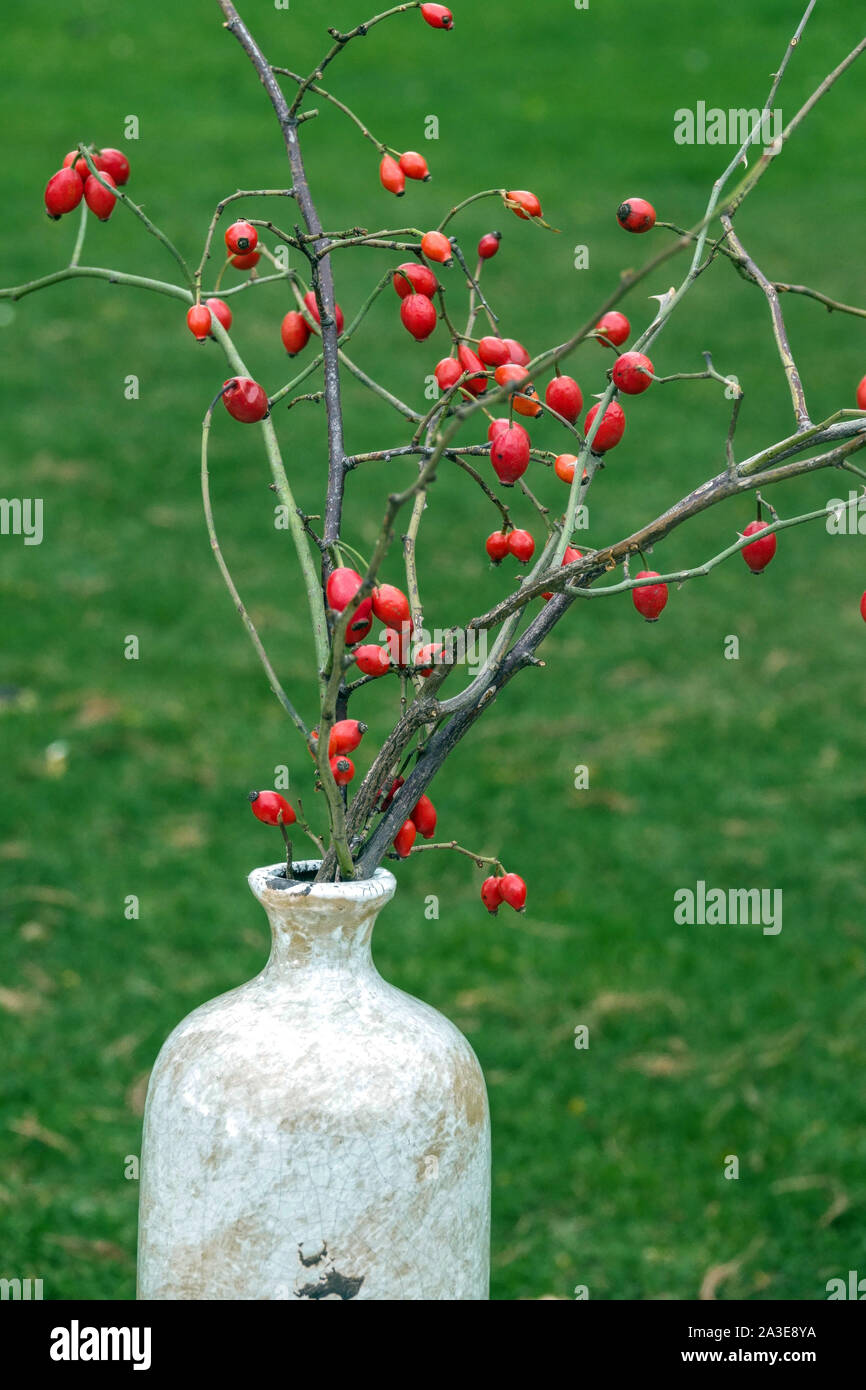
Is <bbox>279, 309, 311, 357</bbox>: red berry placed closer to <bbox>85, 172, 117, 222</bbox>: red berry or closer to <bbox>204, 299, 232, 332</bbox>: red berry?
<bbox>204, 299, 232, 332</bbox>: red berry

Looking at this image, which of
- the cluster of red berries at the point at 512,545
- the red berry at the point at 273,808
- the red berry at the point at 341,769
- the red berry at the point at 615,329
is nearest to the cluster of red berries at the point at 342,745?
the red berry at the point at 341,769

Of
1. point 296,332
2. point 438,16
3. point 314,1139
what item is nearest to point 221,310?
point 296,332

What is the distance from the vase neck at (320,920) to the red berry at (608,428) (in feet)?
1.42

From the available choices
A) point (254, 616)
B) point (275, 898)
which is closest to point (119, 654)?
point (254, 616)

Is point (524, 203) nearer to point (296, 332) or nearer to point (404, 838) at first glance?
point (296, 332)

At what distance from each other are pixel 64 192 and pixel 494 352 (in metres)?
0.44

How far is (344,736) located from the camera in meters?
1.29

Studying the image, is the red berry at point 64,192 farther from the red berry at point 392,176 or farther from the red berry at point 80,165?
the red berry at point 392,176

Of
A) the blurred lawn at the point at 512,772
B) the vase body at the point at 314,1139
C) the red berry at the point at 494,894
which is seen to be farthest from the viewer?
the blurred lawn at the point at 512,772

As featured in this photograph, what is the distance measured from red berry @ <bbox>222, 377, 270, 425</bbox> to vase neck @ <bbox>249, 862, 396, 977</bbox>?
413 mm

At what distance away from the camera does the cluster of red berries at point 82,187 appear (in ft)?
4.80
